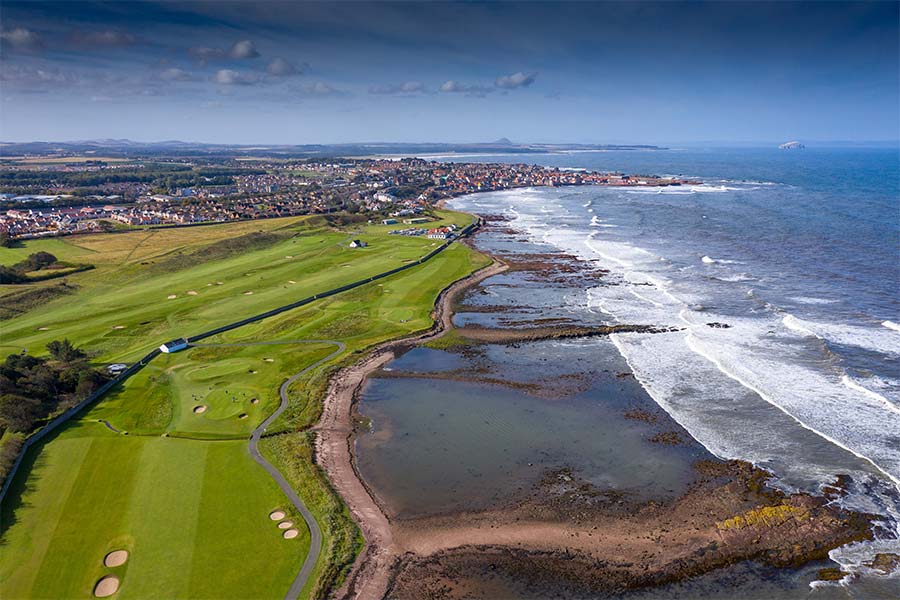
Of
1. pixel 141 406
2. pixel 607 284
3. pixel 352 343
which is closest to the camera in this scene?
pixel 141 406

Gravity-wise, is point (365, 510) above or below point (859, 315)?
below

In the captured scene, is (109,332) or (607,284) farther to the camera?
(607,284)

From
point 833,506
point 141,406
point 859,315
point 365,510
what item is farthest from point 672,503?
point 859,315

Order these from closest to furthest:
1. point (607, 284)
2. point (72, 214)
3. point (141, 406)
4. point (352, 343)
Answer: point (141, 406), point (352, 343), point (607, 284), point (72, 214)

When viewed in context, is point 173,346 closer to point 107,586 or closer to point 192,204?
point 107,586

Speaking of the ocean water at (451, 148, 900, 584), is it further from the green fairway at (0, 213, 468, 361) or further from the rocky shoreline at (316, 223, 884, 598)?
the green fairway at (0, 213, 468, 361)

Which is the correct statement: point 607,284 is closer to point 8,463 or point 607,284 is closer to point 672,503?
point 672,503

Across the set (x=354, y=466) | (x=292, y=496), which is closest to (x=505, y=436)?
(x=354, y=466)

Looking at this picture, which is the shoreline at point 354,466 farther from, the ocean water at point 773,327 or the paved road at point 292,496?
the ocean water at point 773,327
